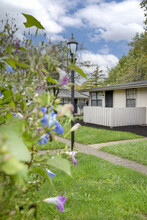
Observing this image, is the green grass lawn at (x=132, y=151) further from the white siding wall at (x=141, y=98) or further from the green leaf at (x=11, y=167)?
the white siding wall at (x=141, y=98)

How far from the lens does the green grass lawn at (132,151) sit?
5.55 metres

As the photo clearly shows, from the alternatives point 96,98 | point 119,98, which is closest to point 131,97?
point 119,98

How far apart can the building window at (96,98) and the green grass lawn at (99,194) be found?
41.6ft

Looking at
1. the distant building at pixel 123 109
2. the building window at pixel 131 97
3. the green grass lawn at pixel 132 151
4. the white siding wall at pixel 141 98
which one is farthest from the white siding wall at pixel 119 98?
the green grass lawn at pixel 132 151

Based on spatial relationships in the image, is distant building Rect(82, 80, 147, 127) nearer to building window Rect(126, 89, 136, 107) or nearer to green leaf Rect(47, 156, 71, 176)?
building window Rect(126, 89, 136, 107)

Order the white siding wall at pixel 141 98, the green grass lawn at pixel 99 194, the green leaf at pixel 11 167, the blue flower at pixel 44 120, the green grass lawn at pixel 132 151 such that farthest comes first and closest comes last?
the white siding wall at pixel 141 98, the green grass lawn at pixel 132 151, the green grass lawn at pixel 99 194, the blue flower at pixel 44 120, the green leaf at pixel 11 167

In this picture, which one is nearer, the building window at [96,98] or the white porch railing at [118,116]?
the white porch railing at [118,116]

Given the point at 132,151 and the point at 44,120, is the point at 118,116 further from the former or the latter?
the point at 44,120

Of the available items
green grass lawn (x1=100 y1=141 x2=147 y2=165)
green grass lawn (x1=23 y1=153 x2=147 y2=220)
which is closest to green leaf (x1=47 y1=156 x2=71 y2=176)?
green grass lawn (x1=23 y1=153 x2=147 y2=220)

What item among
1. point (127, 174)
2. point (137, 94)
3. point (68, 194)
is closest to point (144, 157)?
point (127, 174)

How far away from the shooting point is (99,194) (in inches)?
133

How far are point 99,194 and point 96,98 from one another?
1460 centimetres

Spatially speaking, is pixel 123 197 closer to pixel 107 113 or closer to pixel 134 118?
pixel 107 113

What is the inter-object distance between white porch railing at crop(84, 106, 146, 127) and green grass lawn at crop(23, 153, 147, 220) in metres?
7.31
